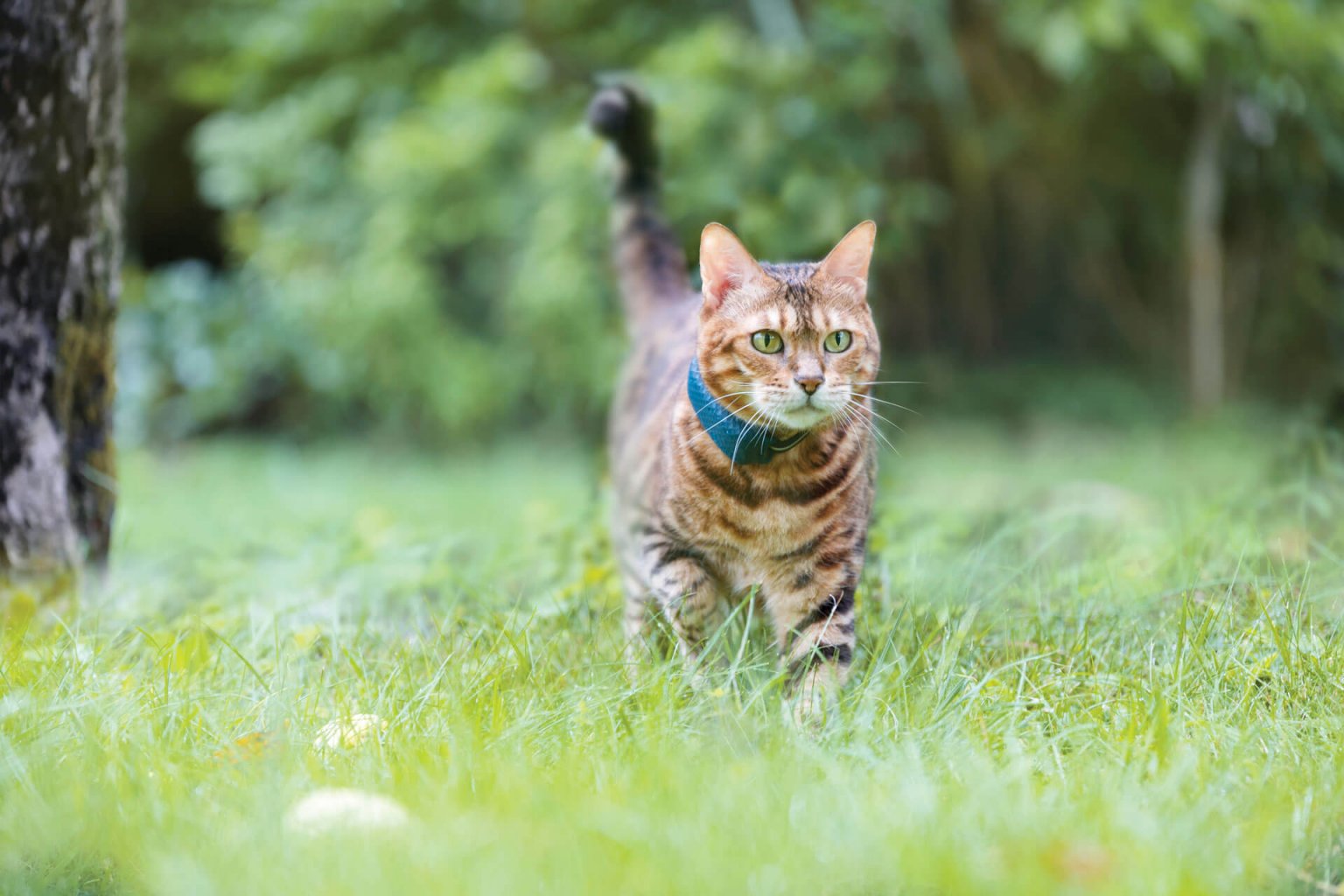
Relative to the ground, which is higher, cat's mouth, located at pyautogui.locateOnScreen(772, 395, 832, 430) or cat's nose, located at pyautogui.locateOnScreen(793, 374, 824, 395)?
cat's nose, located at pyautogui.locateOnScreen(793, 374, 824, 395)

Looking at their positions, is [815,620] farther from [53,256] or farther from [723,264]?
[53,256]

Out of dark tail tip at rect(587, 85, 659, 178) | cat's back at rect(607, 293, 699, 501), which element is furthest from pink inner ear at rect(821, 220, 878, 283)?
dark tail tip at rect(587, 85, 659, 178)

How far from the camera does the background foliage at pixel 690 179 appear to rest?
518cm

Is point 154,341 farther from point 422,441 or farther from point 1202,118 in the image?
point 1202,118

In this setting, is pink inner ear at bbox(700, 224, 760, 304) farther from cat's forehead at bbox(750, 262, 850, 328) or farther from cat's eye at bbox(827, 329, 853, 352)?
cat's eye at bbox(827, 329, 853, 352)

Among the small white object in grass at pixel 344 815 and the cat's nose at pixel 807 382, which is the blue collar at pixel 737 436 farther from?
the small white object in grass at pixel 344 815

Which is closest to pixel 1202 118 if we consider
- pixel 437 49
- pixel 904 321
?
pixel 904 321

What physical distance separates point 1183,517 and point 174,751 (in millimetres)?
2833

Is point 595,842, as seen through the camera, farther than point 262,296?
No

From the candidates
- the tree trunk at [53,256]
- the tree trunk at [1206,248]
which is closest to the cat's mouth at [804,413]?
the tree trunk at [53,256]

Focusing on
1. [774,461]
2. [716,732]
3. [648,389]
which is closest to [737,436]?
[774,461]

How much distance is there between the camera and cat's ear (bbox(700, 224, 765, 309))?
2139 mm

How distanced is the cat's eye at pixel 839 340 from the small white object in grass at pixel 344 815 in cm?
112

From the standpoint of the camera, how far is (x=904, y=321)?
8.05m
